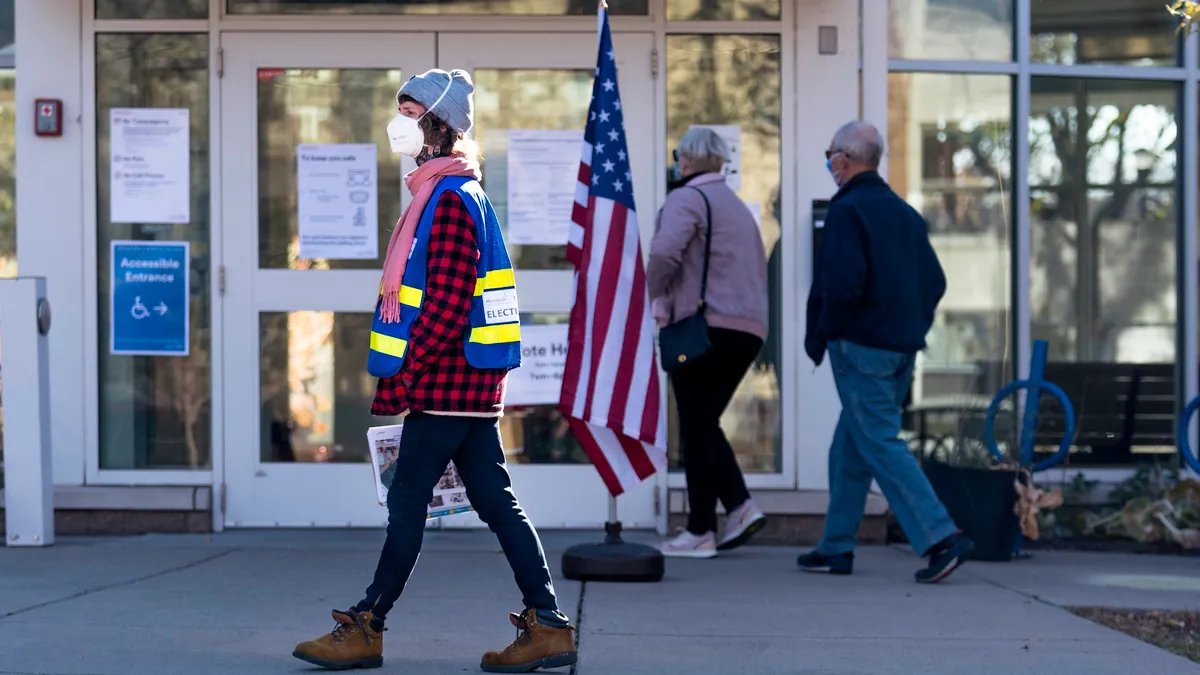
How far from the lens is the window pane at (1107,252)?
8133 millimetres

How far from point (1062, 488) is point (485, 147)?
139 inches

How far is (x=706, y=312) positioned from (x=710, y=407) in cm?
43

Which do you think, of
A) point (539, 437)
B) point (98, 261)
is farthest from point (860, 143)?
point (98, 261)

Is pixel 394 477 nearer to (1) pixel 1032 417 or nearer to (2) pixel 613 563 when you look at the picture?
(2) pixel 613 563

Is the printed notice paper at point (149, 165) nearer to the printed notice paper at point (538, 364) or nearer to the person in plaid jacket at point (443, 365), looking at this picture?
the printed notice paper at point (538, 364)

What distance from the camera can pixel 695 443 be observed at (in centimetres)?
661

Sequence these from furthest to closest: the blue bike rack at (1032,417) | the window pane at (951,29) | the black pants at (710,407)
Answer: the window pane at (951,29) < the blue bike rack at (1032,417) < the black pants at (710,407)

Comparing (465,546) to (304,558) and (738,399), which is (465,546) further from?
(738,399)

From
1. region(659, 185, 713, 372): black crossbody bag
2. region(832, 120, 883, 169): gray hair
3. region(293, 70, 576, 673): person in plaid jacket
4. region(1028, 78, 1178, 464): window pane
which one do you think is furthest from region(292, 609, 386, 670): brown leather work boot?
region(1028, 78, 1178, 464): window pane

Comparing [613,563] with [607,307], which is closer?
[613,563]

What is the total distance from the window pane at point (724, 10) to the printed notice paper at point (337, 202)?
167 centimetres

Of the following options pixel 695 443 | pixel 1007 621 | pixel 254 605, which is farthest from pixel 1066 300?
pixel 254 605

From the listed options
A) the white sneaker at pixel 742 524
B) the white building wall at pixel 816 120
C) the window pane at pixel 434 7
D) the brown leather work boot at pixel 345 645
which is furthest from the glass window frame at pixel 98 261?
the brown leather work boot at pixel 345 645

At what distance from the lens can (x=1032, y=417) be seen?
7133 mm
